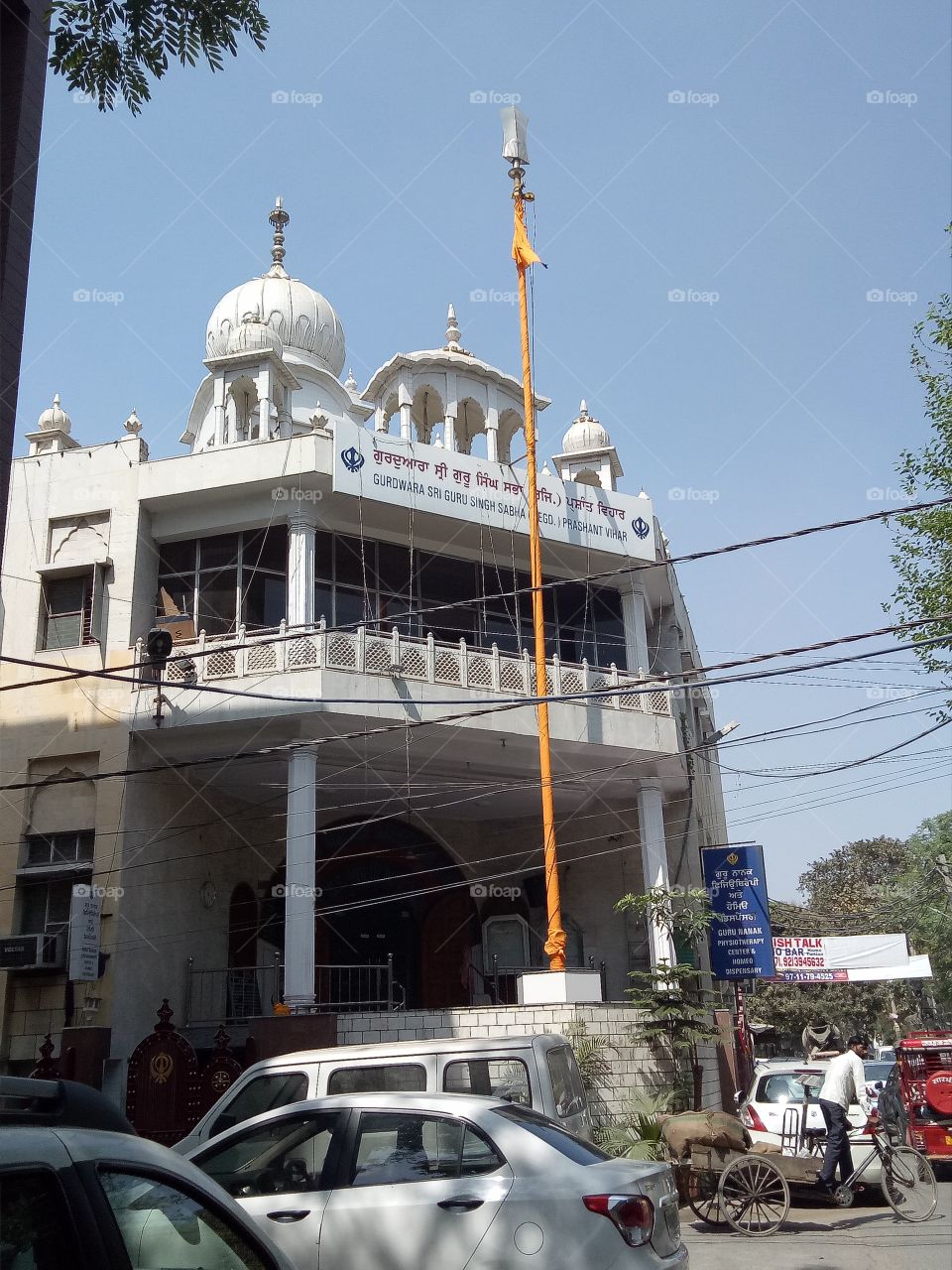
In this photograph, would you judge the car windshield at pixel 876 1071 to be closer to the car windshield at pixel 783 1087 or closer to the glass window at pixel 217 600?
the car windshield at pixel 783 1087

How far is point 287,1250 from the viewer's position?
19.1 ft

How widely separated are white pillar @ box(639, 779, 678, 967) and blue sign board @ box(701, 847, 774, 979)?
4.94 ft

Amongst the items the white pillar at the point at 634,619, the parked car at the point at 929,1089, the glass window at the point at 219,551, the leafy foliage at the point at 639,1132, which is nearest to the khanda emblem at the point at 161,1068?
the leafy foliage at the point at 639,1132

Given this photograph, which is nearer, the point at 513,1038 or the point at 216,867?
the point at 513,1038

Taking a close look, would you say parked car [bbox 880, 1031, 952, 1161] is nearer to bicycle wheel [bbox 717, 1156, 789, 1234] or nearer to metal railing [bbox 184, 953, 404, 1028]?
bicycle wheel [bbox 717, 1156, 789, 1234]

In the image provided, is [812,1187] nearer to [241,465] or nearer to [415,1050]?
[415,1050]

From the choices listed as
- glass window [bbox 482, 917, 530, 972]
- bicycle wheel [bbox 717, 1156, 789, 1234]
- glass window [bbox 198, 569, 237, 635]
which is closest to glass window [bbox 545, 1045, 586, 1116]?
bicycle wheel [bbox 717, 1156, 789, 1234]

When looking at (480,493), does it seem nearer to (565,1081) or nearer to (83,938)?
(83,938)

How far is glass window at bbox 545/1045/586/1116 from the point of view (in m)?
7.89

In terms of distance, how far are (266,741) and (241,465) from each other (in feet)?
15.5

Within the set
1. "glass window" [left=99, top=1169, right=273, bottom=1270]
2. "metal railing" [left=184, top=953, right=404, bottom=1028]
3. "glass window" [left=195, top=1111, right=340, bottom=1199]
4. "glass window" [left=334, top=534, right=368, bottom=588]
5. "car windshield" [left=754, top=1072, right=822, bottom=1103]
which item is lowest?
"car windshield" [left=754, top=1072, right=822, bottom=1103]

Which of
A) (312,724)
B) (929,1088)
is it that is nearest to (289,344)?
(312,724)

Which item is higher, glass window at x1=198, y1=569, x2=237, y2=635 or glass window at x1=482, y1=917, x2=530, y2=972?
glass window at x1=198, y1=569, x2=237, y2=635

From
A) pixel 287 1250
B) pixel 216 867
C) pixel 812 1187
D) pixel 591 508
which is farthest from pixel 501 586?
pixel 287 1250
